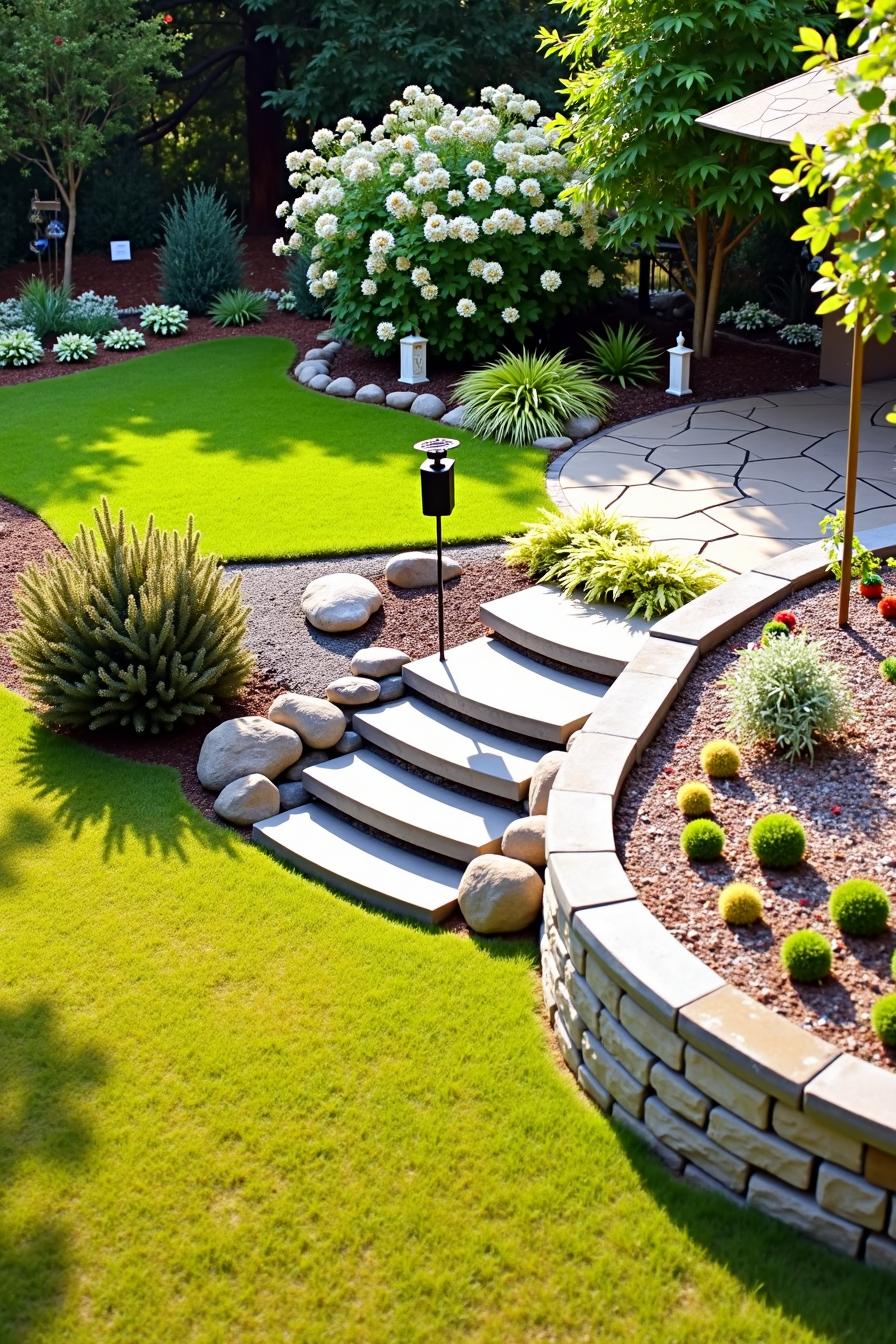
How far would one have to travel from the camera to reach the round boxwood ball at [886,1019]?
11.0ft

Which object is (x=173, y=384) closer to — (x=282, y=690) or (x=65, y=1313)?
(x=282, y=690)

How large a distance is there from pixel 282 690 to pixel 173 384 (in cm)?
675

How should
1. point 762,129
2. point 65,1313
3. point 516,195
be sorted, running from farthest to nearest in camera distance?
point 516,195 → point 762,129 → point 65,1313

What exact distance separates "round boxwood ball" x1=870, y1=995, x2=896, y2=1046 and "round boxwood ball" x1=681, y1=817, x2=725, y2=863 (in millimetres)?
870

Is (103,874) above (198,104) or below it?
below

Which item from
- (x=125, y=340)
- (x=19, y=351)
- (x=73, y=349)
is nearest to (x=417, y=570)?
(x=73, y=349)

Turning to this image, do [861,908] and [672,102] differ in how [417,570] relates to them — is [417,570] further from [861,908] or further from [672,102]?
[672,102]

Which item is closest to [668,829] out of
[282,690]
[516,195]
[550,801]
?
[550,801]

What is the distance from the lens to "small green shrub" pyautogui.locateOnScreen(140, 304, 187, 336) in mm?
14305

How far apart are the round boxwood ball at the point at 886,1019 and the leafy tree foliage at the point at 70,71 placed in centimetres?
1425

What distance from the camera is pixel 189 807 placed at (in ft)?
18.6

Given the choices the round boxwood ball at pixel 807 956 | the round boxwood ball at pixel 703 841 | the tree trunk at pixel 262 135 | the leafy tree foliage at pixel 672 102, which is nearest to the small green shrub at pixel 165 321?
the tree trunk at pixel 262 135

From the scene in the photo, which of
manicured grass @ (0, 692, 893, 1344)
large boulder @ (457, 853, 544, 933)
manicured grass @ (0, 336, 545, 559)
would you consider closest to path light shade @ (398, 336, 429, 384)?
manicured grass @ (0, 336, 545, 559)

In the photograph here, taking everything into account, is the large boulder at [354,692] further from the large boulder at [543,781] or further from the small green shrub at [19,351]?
the small green shrub at [19,351]
